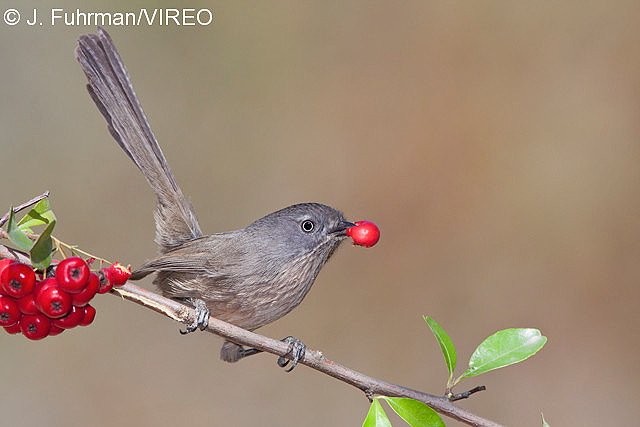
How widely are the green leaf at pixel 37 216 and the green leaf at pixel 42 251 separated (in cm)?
29

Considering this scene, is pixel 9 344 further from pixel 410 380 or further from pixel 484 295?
pixel 484 295

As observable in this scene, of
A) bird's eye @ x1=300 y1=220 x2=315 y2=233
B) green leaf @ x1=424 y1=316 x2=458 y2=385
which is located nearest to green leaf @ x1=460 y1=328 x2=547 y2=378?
green leaf @ x1=424 y1=316 x2=458 y2=385

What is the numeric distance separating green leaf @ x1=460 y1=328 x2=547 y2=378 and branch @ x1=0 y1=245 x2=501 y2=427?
108 millimetres

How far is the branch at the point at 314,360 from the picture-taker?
1.82m

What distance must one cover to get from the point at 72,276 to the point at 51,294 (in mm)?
85

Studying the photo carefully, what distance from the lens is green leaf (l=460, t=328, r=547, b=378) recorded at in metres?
1.83

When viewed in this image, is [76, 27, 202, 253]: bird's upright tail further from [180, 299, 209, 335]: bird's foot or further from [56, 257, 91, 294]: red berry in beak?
[56, 257, 91, 294]: red berry in beak

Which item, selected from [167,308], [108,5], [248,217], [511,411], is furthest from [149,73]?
[511,411]

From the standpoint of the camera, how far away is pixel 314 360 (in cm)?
199

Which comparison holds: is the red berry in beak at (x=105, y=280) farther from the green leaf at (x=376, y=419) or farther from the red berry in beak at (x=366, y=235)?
the red berry in beak at (x=366, y=235)

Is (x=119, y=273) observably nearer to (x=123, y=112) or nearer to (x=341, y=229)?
(x=123, y=112)

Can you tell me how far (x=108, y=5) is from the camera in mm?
4309

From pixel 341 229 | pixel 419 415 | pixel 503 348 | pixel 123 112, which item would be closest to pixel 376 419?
pixel 419 415

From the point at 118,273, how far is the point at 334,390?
124 inches
